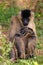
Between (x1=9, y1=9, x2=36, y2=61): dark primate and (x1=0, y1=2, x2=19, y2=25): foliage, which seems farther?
(x1=0, y1=2, x2=19, y2=25): foliage

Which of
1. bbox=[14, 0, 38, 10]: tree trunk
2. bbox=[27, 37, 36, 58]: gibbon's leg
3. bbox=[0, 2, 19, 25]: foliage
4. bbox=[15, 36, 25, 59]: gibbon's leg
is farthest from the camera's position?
bbox=[14, 0, 38, 10]: tree trunk

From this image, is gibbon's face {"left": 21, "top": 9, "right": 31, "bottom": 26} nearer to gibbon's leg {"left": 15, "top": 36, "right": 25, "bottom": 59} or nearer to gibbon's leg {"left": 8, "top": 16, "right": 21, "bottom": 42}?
gibbon's leg {"left": 8, "top": 16, "right": 21, "bottom": 42}

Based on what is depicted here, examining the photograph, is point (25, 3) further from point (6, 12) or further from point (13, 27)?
point (13, 27)

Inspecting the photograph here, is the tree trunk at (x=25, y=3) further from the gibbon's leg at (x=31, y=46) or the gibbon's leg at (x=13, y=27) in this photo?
the gibbon's leg at (x=31, y=46)

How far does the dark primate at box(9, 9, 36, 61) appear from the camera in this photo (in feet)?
33.2

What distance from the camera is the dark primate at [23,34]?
10133mm

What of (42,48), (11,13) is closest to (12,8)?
(11,13)

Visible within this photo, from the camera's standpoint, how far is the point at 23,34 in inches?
400

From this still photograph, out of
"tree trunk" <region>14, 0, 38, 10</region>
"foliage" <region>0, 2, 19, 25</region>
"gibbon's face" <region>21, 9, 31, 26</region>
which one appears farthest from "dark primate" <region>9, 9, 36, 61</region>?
"tree trunk" <region>14, 0, 38, 10</region>

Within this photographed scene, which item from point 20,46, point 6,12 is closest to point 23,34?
point 20,46

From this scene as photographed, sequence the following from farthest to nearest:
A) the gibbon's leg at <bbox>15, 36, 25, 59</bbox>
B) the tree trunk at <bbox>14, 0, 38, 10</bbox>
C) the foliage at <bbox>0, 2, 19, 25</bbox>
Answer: the tree trunk at <bbox>14, 0, 38, 10</bbox>, the foliage at <bbox>0, 2, 19, 25</bbox>, the gibbon's leg at <bbox>15, 36, 25, 59</bbox>

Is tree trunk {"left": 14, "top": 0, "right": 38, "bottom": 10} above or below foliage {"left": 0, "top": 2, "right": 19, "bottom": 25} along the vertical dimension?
above

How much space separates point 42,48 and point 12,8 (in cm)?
353

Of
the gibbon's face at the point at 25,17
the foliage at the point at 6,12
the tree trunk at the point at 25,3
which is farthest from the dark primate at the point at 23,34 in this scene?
the tree trunk at the point at 25,3
